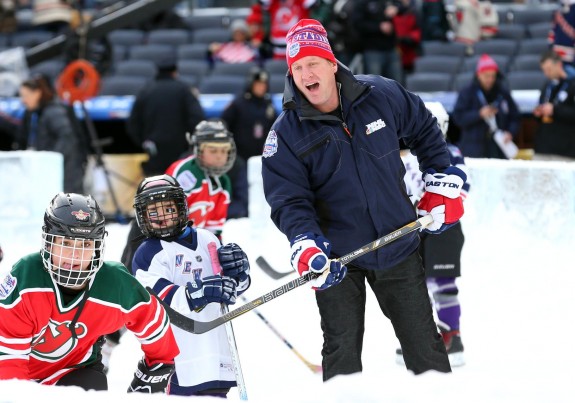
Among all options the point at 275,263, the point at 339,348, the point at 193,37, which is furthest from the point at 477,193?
the point at 193,37

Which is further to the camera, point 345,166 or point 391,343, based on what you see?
point 391,343

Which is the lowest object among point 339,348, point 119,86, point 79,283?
point 119,86

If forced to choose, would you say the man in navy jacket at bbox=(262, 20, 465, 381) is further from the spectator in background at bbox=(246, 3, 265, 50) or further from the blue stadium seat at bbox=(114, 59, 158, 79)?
the blue stadium seat at bbox=(114, 59, 158, 79)

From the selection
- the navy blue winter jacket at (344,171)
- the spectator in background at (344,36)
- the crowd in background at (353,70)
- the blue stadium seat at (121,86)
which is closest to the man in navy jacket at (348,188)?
the navy blue winter jacket at (344,171)

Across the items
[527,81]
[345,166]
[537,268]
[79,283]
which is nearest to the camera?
[79,283]

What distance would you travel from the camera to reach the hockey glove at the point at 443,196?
3.91 metres

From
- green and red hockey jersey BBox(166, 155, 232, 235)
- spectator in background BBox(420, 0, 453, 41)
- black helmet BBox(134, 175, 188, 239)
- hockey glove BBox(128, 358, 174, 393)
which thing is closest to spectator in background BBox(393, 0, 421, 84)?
spectator in background BBox(420, 0, 453, 41)

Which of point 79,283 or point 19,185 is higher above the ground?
point 79,283

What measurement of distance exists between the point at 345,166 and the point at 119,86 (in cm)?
678

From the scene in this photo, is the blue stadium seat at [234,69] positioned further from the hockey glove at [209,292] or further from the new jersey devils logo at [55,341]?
the new jersey devils logo at [55,341]

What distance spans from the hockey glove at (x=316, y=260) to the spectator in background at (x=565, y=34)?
18.3 ft

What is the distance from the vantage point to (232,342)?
4.04 m

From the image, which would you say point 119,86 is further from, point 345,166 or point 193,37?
point 345,166

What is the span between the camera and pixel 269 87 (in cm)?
954
